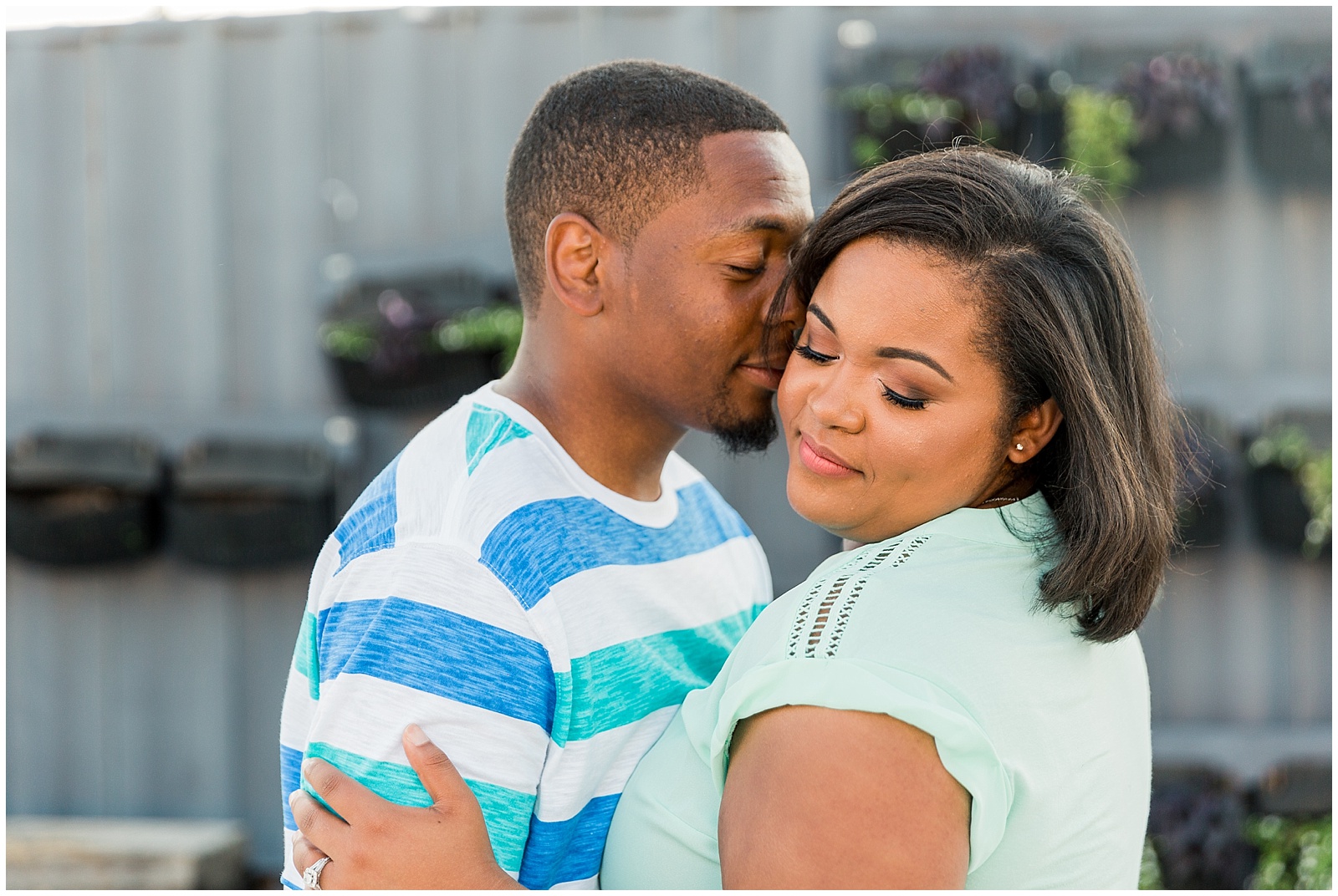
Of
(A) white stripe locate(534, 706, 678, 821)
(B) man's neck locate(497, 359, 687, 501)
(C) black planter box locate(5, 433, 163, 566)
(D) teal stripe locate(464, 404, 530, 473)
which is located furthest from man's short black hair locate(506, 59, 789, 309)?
(C) black planter box locate(5, 433, 163, 566)

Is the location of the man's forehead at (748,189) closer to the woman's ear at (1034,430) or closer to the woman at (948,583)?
the woman at (948,583)

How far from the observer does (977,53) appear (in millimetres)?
3475

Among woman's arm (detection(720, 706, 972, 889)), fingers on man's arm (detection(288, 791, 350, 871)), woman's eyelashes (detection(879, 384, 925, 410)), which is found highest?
woman's eyelashes (detection(879, 384, 925, 410))

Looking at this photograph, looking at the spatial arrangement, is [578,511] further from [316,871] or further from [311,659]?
[316,871]

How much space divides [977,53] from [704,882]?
9.22 ft

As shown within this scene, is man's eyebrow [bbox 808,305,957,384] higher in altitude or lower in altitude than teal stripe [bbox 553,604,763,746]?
higher

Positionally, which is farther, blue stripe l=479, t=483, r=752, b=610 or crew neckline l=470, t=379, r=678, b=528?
crew neckline l=470, t=379, r=678, b=528

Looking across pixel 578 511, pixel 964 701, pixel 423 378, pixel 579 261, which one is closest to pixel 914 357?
pixel 964 701

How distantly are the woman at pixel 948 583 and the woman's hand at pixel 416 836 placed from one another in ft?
0.71

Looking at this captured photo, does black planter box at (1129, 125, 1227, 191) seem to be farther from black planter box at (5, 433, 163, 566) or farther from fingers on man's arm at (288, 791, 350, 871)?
black planter box at (5, 433, 163, 566)

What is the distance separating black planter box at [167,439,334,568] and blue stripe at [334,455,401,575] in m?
2.26

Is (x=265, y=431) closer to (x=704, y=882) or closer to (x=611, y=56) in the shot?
(x=611, y=56)

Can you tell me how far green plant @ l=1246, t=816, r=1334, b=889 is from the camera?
11.3 ft

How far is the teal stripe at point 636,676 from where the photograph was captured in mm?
1440
